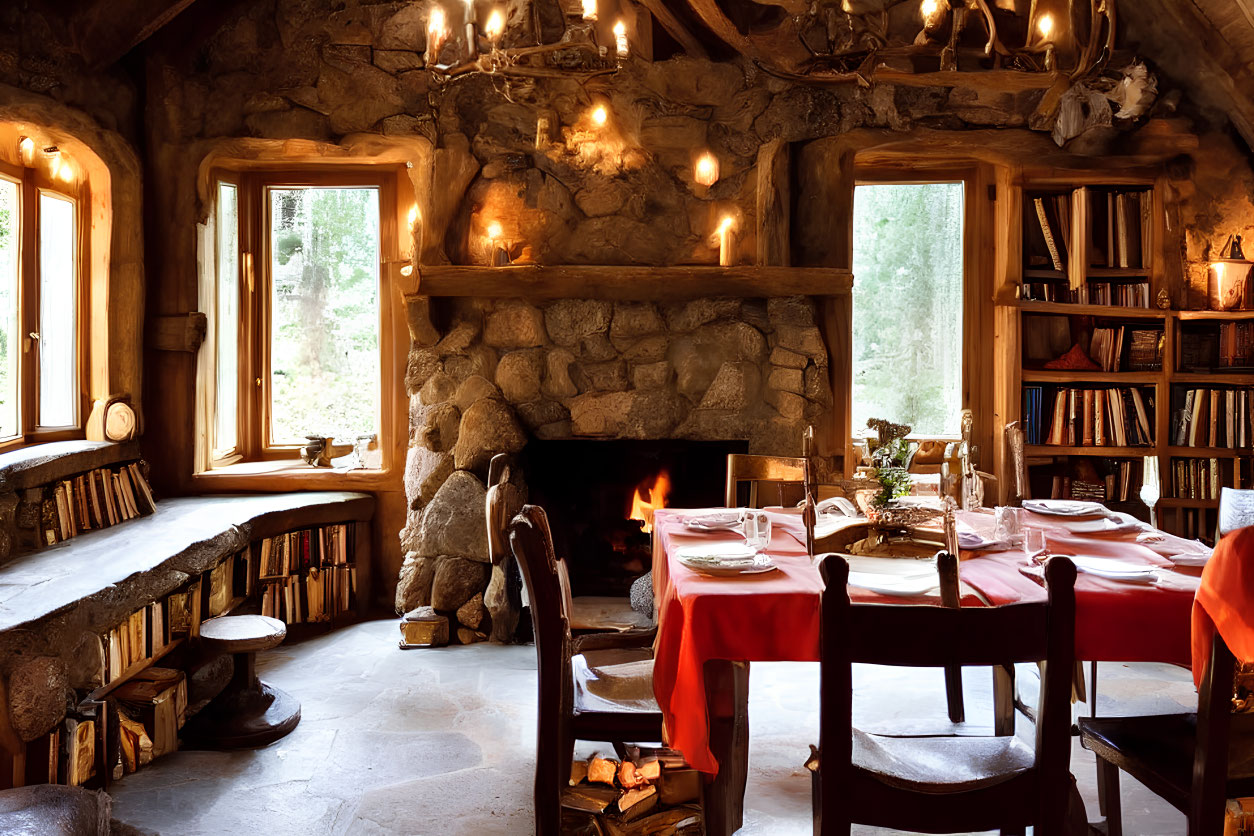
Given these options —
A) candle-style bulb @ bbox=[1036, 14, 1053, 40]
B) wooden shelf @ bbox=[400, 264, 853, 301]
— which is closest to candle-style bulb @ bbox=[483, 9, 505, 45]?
wooden shelf @ bbox=[400, 264, 853, 301]

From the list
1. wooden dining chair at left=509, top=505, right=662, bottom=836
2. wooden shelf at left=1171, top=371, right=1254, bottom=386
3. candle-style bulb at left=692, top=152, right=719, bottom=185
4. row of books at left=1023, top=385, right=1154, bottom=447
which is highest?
candle-style bulb at left=692, top=152, right=719, bottom=185

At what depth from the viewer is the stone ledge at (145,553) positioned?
267 centimetres

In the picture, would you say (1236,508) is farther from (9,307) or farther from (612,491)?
(9,307)

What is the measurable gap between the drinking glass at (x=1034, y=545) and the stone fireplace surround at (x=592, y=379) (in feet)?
6.89

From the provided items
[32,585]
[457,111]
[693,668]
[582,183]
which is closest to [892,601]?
[693,668]

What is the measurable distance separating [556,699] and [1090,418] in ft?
11.3

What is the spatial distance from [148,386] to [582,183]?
2.22 m

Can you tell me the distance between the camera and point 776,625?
1992mm

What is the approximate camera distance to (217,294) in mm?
4660

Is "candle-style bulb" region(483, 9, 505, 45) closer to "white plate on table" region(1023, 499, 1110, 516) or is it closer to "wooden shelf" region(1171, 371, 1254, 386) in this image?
Answer: "white plate on table" region(1023, 499, 1110, 516)

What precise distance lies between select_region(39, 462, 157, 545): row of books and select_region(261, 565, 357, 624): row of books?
63 cm

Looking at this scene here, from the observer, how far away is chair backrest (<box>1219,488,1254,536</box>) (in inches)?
114

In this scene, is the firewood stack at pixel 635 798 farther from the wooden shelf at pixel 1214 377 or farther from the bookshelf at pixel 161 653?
the wooden shelf at pixel 1214 377

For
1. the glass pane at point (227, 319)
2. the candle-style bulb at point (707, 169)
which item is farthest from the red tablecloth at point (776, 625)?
the glass pane at point (227, 319)
